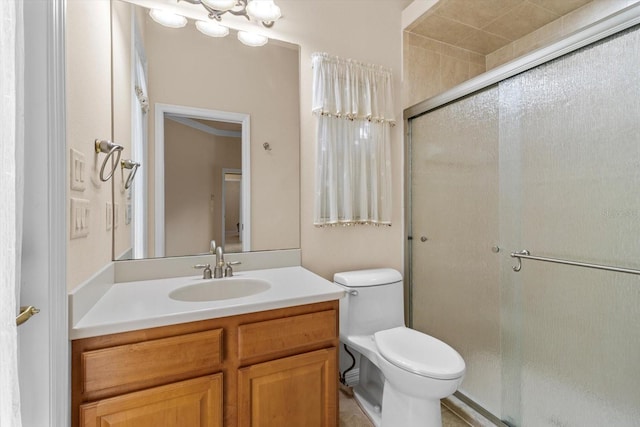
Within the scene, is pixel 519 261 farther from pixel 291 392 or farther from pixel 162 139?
pixel 162 139

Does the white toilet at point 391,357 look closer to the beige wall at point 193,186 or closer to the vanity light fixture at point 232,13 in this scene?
the beige wall at point 193,186

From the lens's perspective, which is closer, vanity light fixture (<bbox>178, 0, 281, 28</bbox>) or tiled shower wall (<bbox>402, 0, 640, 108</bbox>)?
vanity light fixture (<bbox>178, 0, 281, 28</bbox>)

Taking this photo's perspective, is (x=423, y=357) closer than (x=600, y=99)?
No

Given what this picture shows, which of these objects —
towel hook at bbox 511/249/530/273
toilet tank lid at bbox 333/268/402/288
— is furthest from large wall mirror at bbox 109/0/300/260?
towel hook at bbox 511/249/530/273

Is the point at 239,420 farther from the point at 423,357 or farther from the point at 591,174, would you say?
the point at 591,174

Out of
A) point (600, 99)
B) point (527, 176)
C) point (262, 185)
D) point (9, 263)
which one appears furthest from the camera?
point (262, 185)

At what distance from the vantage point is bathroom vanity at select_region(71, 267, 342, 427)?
92 cm

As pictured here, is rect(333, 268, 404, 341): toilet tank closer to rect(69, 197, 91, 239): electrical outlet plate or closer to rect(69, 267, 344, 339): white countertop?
rect(69, 267, 344, 339): white countertop

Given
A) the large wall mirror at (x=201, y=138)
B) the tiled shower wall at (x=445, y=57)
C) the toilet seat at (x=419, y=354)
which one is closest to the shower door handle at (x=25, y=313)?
the large wall mirror at (x=201, y=138)

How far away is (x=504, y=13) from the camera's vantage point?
191cm

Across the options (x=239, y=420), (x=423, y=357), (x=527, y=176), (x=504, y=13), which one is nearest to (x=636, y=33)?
(x=527, y=176)

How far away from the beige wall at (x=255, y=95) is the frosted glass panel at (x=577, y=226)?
113 centimetres

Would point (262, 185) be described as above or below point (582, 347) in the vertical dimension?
above

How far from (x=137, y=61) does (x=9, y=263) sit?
1.29 m
